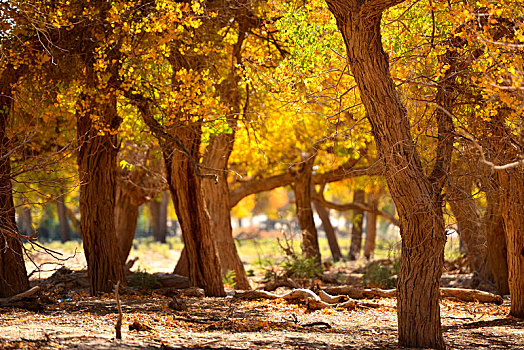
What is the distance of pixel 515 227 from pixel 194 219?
5.45 m

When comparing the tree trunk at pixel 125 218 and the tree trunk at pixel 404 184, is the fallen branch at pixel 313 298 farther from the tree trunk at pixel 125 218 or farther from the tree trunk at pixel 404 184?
the tree trunk at pixel 125 218

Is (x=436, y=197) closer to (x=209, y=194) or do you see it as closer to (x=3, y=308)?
(x=3, y=308)

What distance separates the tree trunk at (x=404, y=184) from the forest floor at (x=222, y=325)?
0.60 metres

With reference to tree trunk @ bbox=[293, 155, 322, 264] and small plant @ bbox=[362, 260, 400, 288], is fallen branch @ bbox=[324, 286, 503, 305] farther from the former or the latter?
tree trunk @ bbox=[293, 155, 322, 264]

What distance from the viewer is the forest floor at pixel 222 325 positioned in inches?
239

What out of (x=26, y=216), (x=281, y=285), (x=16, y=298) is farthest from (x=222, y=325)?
(x=26, y=216)

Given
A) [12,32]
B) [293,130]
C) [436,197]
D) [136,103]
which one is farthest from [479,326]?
[293,130]

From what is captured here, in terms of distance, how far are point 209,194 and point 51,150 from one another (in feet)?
14.9

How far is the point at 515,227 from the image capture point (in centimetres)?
889

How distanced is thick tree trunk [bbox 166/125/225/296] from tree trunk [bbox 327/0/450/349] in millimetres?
4616

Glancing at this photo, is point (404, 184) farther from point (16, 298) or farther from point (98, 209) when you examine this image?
point (98, 209)

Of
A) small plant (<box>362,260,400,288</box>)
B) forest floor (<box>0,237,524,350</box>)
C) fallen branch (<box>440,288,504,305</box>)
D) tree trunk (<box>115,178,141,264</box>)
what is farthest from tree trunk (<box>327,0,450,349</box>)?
tree trunk (<box>115,178,141,264</box>)

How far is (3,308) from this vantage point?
8.10m

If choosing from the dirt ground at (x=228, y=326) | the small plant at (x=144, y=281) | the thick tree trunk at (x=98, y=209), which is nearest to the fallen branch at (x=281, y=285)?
the dirt ground at (x=228, y=326)
